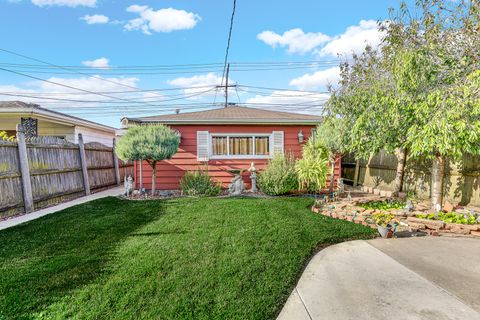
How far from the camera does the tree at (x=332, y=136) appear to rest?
7054 millimetres

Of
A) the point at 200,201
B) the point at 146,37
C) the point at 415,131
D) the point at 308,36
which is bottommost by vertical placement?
the point at 200,201

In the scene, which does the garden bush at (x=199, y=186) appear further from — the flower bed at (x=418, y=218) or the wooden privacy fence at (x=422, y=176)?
the wooden privacy fence at (x=422, y=176)

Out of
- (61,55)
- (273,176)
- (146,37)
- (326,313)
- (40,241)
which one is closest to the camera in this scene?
(326,313)

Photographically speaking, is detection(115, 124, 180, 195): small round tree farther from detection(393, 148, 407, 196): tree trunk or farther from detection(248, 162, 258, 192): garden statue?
detection(393, 148, 407, 196): tree trunk

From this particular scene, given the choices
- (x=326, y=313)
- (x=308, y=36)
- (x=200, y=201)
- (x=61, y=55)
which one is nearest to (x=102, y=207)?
(x=200, y=201)

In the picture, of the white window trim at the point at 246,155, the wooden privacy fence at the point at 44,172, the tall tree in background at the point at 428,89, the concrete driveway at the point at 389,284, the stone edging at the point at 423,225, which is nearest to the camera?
the concrete driveway at the point at 389,284

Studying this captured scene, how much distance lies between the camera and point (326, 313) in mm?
2301

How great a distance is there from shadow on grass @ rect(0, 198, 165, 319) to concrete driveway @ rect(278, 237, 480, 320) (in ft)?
7.46

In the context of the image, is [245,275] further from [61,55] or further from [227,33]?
[61,55]

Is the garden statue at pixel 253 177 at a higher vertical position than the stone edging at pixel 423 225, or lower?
higher

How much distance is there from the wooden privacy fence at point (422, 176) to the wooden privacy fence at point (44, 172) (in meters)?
10.0

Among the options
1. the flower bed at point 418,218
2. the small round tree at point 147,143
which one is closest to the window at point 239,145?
the small round tree at point 147,143

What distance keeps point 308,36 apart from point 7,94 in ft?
70.8

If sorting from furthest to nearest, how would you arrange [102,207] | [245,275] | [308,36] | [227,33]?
1. [308,36]
2. [227,33]
3. [102,207]
4. [245,275]
